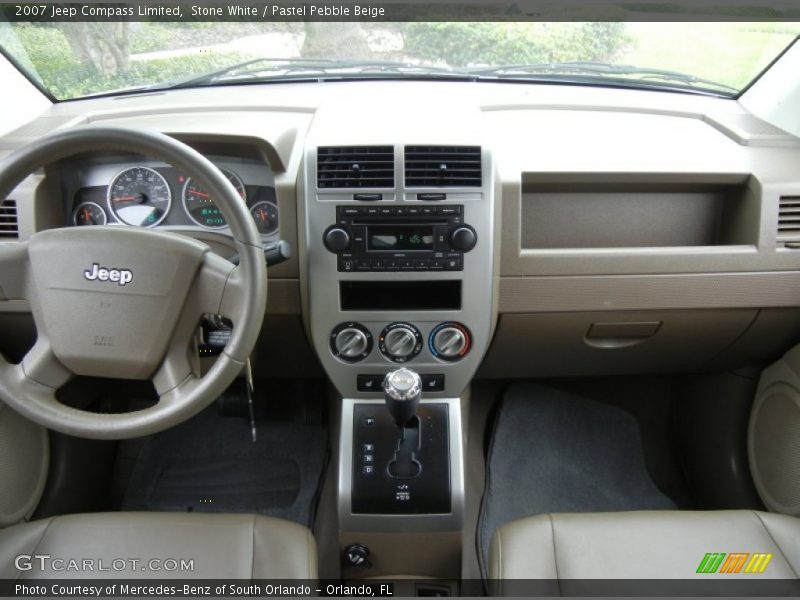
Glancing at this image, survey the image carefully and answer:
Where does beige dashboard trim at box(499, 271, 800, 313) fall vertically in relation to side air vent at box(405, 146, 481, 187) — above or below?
below

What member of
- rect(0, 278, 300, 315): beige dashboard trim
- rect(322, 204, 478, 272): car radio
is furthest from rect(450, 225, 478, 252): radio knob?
rect(0, 278, 300, 315): beige dashboard trim

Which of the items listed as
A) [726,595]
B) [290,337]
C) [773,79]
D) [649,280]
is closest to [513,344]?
[649,280]

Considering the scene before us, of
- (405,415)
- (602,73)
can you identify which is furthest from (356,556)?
(602,73)

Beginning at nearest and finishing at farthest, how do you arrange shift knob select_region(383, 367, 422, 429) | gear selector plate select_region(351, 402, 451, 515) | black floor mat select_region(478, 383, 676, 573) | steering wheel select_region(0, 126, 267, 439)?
1. steering wheel select_region(0, 126, 267, 439)
2. shift knob select_region(383, 367, 422, 429)
3. gear selector plate select_region(351, 402, 451, 515)
4. black floor mat select_region(478, 383, 676, 573)

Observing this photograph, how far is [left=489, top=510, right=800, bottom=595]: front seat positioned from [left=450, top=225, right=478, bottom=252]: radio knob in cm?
63

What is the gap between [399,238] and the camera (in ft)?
4.63

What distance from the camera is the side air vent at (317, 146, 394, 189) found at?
4.48 feet

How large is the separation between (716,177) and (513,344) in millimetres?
664

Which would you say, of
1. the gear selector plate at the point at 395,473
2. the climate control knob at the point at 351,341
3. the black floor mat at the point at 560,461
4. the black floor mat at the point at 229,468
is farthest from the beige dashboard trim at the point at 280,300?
the black floor mat at the point at 560,461

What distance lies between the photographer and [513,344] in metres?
1.72

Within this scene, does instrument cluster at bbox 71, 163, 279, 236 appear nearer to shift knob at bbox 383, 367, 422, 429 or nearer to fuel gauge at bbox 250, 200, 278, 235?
fuel gauge at bbox 250, 200, 278, 235

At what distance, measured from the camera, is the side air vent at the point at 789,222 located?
152 cm

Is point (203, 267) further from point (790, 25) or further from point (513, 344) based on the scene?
point (790, 25)

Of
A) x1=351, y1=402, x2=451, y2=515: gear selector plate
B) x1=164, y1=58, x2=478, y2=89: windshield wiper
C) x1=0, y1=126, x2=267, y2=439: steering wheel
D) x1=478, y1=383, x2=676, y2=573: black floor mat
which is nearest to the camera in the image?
x1=0, y1=126, x2=267, y2=439: steering wheel
